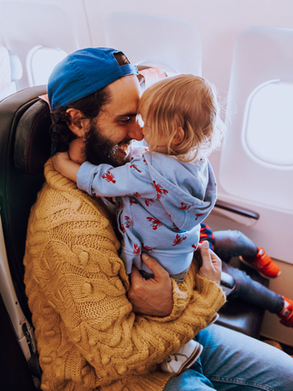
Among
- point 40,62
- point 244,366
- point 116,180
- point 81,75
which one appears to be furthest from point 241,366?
point 40,62

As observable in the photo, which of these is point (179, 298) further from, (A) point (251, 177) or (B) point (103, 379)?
(A) point (251, 177)

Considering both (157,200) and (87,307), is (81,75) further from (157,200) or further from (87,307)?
(87,307)

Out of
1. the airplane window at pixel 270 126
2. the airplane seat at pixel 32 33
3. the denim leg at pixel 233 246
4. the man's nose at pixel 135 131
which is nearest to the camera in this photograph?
the man's nose at pixel 135 131

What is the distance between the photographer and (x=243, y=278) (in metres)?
2.02

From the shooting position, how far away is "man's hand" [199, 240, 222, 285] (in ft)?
4.57

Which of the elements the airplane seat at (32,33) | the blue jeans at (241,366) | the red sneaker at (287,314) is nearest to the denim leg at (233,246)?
the red sneaker at (287,314)

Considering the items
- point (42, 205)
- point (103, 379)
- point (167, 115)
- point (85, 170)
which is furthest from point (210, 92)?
point (103, 379)

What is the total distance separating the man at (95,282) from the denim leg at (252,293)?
2.31 ft

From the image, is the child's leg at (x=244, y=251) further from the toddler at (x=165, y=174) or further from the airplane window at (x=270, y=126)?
the toddler at (x=165, y=174)

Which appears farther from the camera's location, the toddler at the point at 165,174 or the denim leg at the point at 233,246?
the denim leg at the point at 233,246

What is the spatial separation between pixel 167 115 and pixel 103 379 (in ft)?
3.40

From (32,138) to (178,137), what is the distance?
21.6 inches

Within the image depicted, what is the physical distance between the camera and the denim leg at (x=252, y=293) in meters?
1.96

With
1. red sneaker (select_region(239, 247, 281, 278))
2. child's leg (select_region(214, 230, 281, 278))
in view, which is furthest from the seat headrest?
red sneaker (select_region(239, 247, 281, 278))
